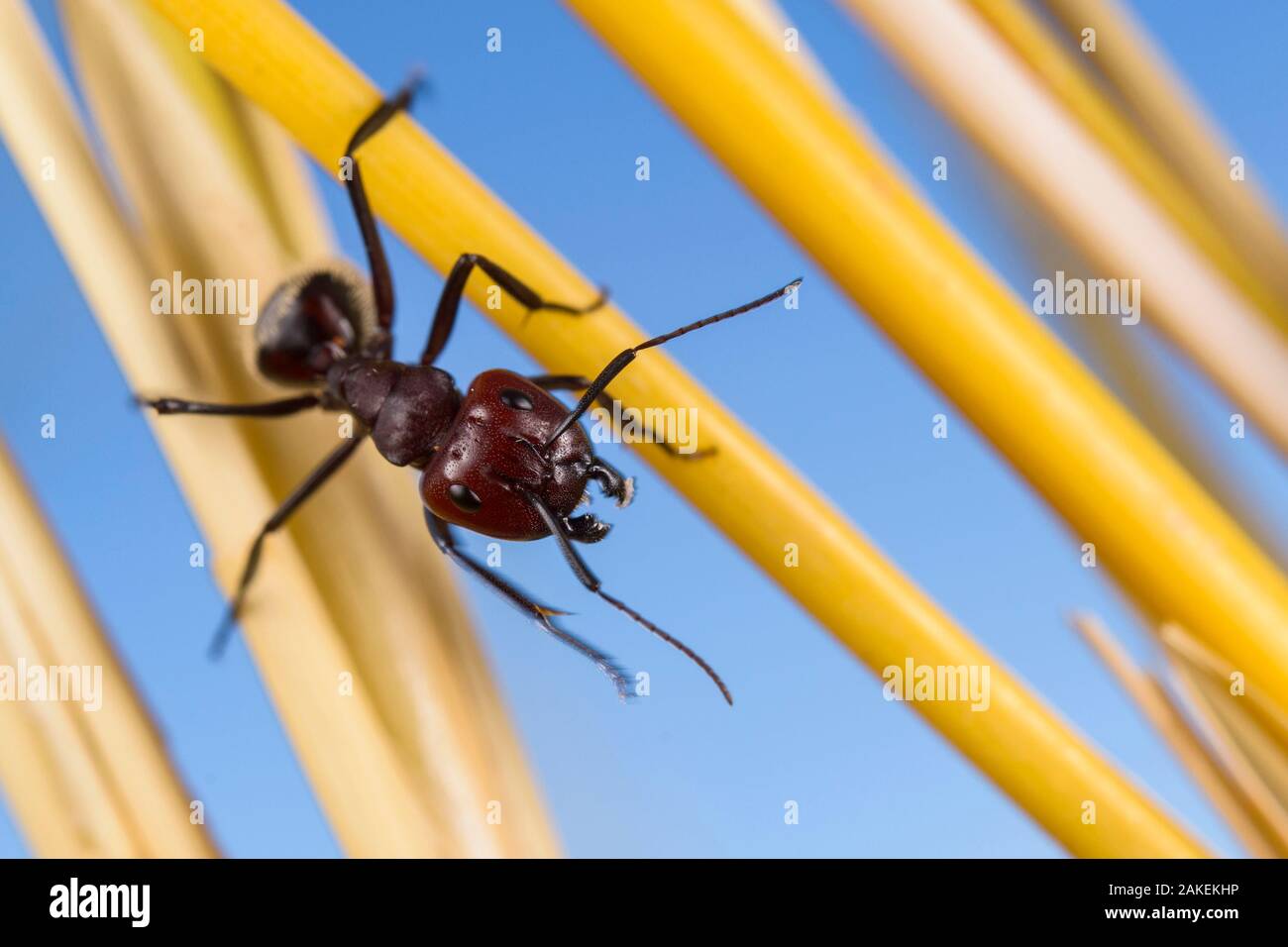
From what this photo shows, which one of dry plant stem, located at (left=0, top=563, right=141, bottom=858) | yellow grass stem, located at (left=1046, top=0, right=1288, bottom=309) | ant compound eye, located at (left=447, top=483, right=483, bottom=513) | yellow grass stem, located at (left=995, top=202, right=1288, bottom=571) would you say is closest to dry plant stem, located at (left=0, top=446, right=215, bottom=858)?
dry plant stem, located at (left=0, top=563, right=141, bottom=858)

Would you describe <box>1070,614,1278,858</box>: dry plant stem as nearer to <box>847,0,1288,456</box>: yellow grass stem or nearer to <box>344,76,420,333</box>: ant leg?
<box>847,0,1288,456</box>: yellow grass stem

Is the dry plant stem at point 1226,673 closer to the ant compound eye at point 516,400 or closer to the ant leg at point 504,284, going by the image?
the ant leg at point 504,284

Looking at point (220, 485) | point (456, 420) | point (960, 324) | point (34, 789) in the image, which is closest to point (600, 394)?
point (456, 420)

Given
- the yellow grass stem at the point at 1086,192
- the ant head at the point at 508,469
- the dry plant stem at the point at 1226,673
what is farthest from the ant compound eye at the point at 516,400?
the dry plant stem at the point at 1226,673

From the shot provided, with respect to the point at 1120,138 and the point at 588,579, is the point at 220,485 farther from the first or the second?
the point at 1120,138

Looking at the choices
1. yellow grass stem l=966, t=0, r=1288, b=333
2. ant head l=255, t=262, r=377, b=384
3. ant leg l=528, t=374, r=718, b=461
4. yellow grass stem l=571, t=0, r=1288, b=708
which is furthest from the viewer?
ant head l=255, t=262, r=377, b=384
